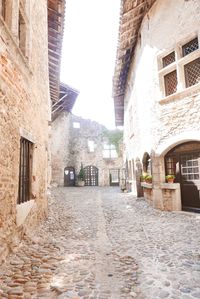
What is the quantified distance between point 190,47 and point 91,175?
1811 cm

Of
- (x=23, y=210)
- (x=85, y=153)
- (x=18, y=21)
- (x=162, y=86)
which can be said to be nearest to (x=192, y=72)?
(x=162, y=86)

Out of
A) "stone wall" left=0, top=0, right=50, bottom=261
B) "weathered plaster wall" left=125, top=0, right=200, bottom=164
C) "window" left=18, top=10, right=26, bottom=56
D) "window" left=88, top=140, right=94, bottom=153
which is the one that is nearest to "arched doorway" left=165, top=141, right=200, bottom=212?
"weathered plaster wall" left=125, top=0, right=200, bottom=164

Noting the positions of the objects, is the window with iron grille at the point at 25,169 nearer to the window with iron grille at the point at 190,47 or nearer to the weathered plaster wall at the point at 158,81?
the weathered plaster wall at the point at 158,81

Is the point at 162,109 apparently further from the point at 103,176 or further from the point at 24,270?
the point at 103,176

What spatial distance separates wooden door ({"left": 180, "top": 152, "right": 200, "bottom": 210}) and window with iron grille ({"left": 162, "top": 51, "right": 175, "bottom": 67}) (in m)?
3.11

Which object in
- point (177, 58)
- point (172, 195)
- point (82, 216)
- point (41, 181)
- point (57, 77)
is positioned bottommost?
point (82, 216)

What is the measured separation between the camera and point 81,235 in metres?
4.39

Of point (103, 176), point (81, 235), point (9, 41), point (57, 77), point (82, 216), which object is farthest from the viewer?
point (103, 176)

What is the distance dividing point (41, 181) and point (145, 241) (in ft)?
10.1

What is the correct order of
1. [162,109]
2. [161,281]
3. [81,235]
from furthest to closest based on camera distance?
[162,109] < [81,235] < [161,281]

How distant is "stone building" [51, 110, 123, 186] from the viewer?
2178 cm

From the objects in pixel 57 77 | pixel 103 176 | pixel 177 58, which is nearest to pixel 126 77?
pixel 57 77

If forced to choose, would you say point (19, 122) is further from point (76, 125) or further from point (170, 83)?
point (76, 125)

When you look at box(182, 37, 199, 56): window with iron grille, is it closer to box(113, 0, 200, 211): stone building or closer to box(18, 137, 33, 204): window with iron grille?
box(113, 0, 200, 211): stone building
